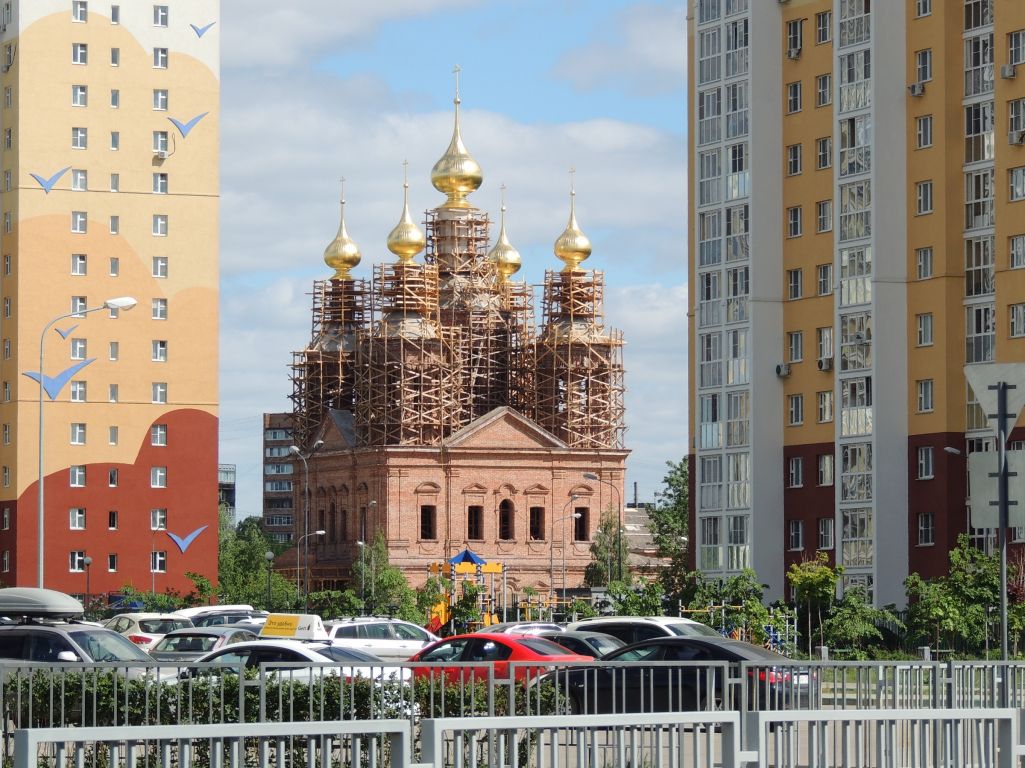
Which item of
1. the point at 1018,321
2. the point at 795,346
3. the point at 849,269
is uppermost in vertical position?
the point at 849,269

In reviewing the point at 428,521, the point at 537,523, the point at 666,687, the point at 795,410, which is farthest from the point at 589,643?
the point at 537,523

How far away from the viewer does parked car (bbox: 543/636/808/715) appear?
1700 cm

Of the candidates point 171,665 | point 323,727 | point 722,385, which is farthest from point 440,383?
point 323,727

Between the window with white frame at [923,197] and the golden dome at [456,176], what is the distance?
183 ft

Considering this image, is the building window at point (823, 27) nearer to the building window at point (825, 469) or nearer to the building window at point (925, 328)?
the building window at point (925, 328)

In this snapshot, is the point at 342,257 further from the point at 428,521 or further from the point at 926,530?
the point at 926,530

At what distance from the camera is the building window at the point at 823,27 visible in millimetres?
67625

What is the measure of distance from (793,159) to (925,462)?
11859 mm

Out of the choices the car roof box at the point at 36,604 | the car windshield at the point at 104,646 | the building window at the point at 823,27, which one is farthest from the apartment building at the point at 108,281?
the car windshield at the point at 104,646

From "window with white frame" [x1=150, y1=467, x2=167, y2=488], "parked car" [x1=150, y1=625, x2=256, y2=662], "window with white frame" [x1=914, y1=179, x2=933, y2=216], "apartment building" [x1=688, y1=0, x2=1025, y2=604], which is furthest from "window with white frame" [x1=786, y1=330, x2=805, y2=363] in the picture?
"window with white frame" [x1=150, y1=467, x2=167, y2=488]

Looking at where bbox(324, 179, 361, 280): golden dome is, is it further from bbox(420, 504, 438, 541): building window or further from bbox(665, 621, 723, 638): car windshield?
bbox(665, 621, 723, 638): car windshield

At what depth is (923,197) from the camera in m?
64.7

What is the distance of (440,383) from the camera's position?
353 feet

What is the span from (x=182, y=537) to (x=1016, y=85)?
48668mm
